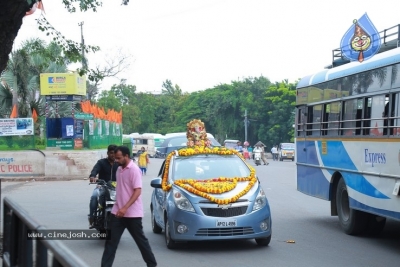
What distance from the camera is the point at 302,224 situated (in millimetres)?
13953

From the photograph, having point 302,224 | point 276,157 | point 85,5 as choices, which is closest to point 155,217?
point 302,224

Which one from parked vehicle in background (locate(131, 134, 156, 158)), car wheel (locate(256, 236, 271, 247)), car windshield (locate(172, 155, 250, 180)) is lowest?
parked vehicle in background (locate(131, 134, 156, 158))

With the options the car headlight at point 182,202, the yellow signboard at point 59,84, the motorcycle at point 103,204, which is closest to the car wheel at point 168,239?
the car headlight at point 182,202

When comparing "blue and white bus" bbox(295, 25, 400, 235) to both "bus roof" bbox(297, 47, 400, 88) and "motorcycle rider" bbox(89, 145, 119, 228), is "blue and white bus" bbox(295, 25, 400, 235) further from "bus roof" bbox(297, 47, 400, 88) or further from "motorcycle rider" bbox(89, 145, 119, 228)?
"motorcycle rider" bbox(89, 145, 119, 228)

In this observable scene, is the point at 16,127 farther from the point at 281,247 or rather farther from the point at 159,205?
the point at 281,247

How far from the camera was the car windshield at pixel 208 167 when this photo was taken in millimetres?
11195

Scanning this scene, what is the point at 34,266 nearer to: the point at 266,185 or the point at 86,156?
the point at 266,185

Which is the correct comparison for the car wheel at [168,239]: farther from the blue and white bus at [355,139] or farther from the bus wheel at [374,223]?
the bus wheel at [374,223]

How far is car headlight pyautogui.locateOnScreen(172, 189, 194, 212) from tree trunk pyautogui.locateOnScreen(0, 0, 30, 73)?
11.5 feet

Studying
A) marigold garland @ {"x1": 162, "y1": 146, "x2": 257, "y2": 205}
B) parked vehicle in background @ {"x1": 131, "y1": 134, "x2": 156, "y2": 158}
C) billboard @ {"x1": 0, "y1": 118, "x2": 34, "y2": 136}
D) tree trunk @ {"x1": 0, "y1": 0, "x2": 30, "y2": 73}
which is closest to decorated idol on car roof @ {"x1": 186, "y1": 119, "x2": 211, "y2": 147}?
marigold garland @ {"x1": 162, "y1": 146, "x2": 257, "y2": 205}

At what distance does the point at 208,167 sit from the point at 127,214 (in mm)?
3500

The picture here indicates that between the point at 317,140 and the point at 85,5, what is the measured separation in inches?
224

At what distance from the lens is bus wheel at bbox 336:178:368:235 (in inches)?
473
